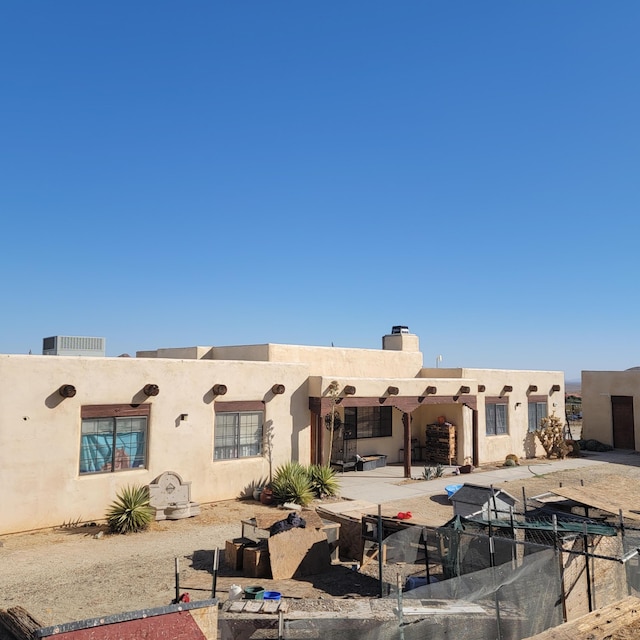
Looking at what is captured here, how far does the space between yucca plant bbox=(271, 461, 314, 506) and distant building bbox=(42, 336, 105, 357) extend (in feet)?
21.6

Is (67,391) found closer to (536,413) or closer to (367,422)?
(367,422)

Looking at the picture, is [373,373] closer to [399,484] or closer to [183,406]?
[399,484]

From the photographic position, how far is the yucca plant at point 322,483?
17094 millimetres

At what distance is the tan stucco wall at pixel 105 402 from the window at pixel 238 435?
10.1 inches

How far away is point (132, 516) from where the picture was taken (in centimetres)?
1353

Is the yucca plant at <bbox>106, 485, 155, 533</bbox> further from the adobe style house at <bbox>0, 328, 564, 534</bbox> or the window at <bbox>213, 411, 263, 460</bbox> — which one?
the window at <bbox>213, 411, 263, 460</bbox>

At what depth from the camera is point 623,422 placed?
2908 cm

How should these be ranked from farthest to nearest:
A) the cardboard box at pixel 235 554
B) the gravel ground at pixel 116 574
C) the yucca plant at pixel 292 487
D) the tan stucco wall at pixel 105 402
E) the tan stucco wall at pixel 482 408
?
the tan stucco wall at pixel 482 408, the yucca plant at pixel 292 487, the tan stucco wall at pixel 105 402, the cardboard box at pixel 235 554, the gravel ground at pixel 116 574

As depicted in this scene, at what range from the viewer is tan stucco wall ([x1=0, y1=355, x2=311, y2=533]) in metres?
13.2

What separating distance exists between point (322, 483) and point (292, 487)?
120cm

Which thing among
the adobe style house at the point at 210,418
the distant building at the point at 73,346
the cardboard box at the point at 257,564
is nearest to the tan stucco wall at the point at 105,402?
the adobe style house at the point at 210,418

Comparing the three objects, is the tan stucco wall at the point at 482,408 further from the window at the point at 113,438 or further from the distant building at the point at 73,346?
the distant building at the point at 73,346

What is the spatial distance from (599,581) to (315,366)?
1401 cm

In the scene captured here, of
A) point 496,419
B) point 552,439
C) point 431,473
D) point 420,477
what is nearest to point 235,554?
point 420,477
